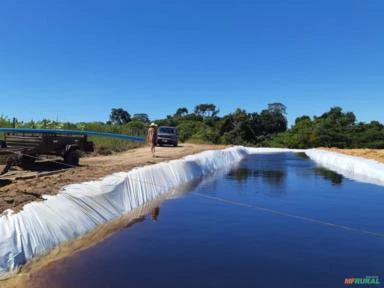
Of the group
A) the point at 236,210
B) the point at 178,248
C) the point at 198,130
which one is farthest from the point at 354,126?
the point at 178,248

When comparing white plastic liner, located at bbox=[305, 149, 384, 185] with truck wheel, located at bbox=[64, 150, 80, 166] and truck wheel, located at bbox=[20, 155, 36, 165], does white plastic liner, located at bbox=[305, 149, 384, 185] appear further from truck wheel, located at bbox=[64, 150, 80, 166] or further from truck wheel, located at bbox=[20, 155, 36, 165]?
truck wheel, located at bbox=[20, 155, 36, 165]

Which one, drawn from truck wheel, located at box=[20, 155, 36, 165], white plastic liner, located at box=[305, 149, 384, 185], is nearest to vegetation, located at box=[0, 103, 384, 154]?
white plastic liner, located at box=[305, 149, 384, 185]

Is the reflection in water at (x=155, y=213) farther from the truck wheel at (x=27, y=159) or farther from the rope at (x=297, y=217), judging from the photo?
the truck wheel at (x=27, y=159)

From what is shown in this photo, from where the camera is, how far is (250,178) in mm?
25438

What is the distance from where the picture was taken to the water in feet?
26.2

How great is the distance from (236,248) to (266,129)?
257 feet

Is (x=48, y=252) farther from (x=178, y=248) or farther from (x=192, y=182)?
(x=192, y=182)

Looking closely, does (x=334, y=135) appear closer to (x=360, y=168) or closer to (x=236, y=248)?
(x=360, y=168)

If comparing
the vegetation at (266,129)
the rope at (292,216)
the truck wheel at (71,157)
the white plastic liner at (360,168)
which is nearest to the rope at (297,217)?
the rope at (292,216)

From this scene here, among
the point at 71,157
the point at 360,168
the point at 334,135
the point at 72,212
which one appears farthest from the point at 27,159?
the point at 334,135

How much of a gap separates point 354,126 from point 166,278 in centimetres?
7485

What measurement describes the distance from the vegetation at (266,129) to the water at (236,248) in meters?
33.7

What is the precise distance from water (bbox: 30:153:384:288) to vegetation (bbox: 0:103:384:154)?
33677 millimetres

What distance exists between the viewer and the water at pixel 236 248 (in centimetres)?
800
